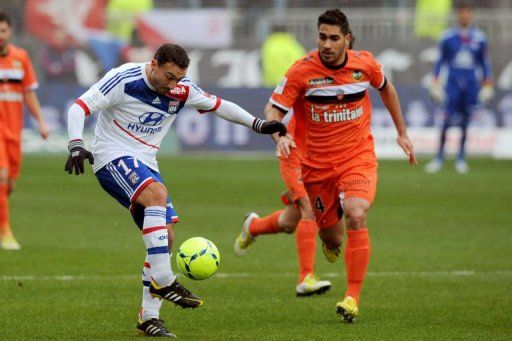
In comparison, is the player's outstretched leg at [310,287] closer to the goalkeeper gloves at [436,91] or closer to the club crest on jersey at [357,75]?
the club crest on jersey at [357,75]

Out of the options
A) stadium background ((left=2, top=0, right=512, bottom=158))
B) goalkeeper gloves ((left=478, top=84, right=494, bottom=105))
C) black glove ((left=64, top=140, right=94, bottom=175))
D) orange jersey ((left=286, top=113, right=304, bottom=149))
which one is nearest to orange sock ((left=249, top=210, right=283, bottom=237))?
orange jersey ((left=286, top=113, right=304, bottom=149))

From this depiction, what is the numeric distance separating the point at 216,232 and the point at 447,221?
324cm

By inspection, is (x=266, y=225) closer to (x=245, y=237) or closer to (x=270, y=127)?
(x=245, y=237)

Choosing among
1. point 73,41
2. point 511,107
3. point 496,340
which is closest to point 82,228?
point 496,340

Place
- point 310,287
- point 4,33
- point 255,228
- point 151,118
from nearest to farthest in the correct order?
point 151,118 < point 310,287 < point 255,228 < point 4,33

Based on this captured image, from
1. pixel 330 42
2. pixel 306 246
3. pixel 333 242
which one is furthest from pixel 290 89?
pixel 306 246

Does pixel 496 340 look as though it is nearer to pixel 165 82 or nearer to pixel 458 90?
pixel 165 82

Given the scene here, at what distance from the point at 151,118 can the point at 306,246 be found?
2.56 m

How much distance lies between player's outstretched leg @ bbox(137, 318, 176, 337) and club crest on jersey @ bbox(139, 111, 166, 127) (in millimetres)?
1328

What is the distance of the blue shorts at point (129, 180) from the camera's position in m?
7.98

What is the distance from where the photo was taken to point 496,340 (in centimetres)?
779

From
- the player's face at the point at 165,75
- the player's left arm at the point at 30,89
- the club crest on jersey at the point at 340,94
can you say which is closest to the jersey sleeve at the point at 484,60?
the player's left arm at the point at 30,89

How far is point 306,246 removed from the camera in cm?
1026

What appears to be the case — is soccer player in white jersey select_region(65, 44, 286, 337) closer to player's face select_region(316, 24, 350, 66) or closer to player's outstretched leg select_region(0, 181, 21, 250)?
player's face select_region(316, 24, 350, 66)
